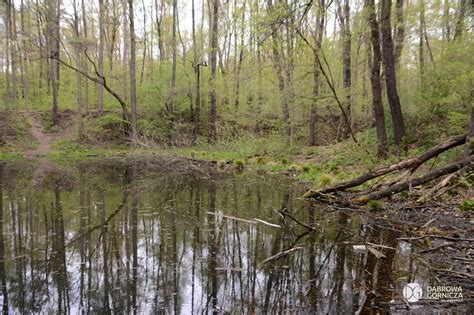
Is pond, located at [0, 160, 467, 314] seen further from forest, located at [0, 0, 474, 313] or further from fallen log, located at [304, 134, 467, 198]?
fallen log, located at [304, 134, 467, 198]

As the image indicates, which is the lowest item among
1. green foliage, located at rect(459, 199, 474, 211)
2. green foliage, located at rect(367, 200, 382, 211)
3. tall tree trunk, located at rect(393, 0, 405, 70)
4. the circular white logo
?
the circular white logo

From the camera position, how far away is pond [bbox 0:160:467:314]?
143 inches

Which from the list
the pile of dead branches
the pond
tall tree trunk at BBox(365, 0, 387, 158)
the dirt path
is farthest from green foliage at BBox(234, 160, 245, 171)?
the dirt path

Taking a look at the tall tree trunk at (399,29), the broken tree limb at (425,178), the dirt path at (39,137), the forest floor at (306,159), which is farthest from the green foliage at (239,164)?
the dirt path at (39,137)

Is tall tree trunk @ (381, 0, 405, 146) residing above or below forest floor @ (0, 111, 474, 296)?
above

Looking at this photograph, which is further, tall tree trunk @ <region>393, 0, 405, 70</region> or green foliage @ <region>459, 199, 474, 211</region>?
tall tree trunk @ <region>393, 0, 405, 70</region>

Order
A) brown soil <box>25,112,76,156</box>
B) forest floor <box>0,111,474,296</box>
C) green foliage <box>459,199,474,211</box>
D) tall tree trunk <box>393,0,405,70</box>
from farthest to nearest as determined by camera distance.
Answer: brown soil <box>25,112,76,156</box>
tall tree trunk <box>393,0,405,70</box>
green foliage <box>459,199,474,211</box>
forest floor <box>0,111,474,296</box>

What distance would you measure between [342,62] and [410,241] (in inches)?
529

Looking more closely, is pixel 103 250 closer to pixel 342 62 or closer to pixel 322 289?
pixel 322 289

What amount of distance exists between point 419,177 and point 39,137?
71.8ft

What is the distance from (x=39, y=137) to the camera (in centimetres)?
2197

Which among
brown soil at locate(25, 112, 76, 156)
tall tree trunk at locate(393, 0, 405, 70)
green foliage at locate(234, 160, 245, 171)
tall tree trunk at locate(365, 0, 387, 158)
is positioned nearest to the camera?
tall tree trunk at locate(365, 0, 387, 158)

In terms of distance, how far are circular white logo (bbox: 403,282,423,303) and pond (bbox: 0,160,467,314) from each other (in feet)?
0.25

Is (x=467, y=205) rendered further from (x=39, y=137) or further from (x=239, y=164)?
(x=39, y=137)
